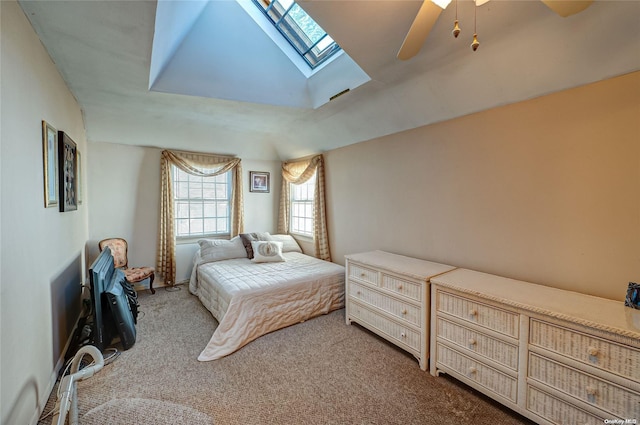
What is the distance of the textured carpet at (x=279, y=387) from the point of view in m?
1.66

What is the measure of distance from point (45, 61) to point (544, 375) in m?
3.83

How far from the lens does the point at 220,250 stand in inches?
152

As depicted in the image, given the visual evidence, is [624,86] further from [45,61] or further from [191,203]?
[191,203]

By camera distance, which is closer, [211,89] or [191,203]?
[211,89]

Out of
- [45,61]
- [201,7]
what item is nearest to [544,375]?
[201,7]

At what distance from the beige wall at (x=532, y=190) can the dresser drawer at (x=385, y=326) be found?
79 cm

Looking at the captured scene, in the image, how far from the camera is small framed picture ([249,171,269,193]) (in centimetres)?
479

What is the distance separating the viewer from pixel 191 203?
14.4 ft

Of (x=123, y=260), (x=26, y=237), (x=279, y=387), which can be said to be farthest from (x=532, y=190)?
(x=123, y=260)

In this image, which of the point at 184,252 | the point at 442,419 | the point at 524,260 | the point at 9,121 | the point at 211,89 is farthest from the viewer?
the point at 184,252

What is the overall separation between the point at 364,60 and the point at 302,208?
9.83ft

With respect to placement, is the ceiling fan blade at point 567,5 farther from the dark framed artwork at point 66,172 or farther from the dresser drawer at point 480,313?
the dark framed artwork at point 66,172

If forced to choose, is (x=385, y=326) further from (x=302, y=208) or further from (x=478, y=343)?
(x=302, y=208)

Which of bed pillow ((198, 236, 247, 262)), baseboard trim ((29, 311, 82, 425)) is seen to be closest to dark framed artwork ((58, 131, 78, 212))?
baseboard trim ((29, 311, 82, 425))
